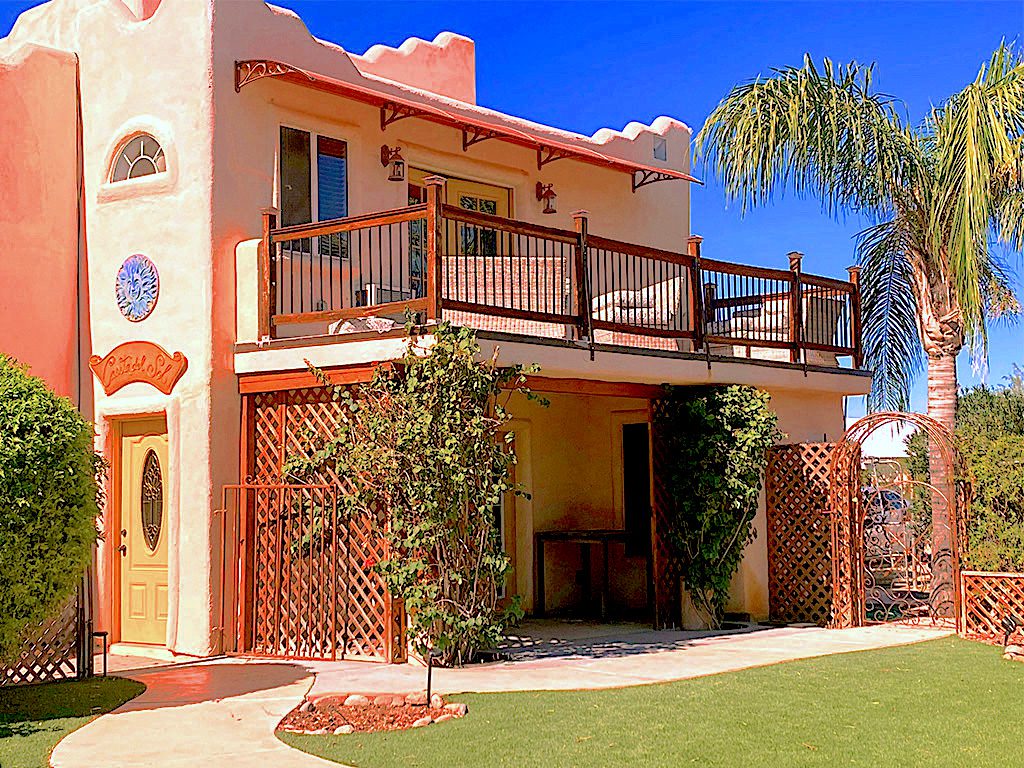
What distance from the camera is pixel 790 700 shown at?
28.6 ft

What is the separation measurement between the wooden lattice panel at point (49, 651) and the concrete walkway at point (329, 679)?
2.08 ft

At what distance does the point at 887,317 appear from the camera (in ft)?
51.4

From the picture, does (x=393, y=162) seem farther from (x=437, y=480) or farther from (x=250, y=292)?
(x=437, y=480)

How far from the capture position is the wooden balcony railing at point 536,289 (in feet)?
36.4

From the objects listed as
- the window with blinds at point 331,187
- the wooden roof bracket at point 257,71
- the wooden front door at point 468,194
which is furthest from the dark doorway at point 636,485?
the wooden roof bracket at point 257,71

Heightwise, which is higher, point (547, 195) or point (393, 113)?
point (393, 113)

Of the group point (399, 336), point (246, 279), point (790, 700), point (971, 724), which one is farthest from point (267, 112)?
point (971, 724)

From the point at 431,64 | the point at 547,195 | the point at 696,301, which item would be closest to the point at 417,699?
the point at 696,301

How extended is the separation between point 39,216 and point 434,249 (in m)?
4.55

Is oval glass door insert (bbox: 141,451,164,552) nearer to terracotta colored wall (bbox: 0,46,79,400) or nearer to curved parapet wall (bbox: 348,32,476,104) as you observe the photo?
terracotta colored wall (bbox: 0,46,79,400)

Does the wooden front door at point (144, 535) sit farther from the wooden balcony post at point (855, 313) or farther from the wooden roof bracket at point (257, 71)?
the wooden balcony post at point (855, 313)

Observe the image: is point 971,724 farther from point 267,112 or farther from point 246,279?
point 267,112

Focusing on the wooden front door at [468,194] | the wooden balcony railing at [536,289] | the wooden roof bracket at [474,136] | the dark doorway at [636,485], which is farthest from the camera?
the dark doorway at [636,485]

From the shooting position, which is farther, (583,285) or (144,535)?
(144,535)
